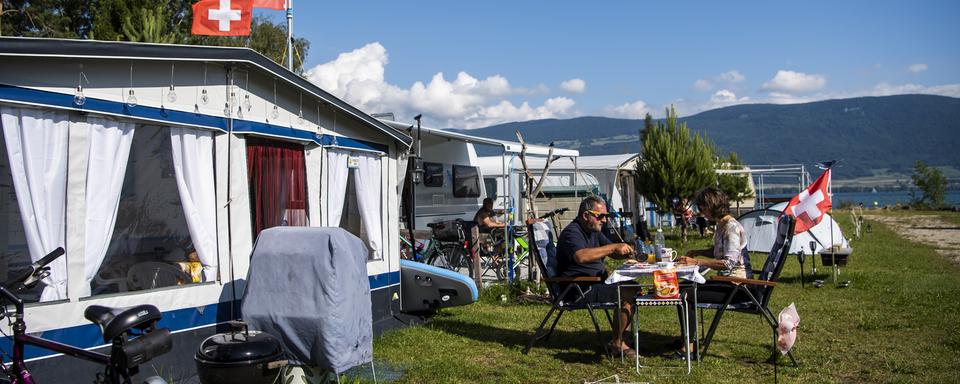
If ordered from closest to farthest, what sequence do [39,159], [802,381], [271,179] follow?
[39,159] → [802,381] → [271,179]

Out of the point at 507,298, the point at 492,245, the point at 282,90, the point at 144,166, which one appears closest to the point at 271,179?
the point at 282,90

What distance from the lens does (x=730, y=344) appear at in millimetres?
6406

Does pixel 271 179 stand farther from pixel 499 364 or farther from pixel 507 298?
pixel 507 298

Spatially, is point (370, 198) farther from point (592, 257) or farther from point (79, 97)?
point (79, 97)

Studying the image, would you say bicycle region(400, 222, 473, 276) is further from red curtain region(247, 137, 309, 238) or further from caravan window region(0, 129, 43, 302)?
caravan window region(0, 129, 43, 302)

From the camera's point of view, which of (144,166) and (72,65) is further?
(144,166)

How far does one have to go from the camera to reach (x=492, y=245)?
11.5 meters

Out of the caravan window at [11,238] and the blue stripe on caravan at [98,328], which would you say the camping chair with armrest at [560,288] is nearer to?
the blue stripe on caravan at [98,328]

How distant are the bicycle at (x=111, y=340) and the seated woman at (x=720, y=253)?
355 centimetres

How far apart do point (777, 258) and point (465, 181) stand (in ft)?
25.6

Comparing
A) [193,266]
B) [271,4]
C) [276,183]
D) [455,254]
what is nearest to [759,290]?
[276,183]

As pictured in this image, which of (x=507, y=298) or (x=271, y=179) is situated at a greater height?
(x=271, y=179)

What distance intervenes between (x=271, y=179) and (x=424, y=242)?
15.5 ft

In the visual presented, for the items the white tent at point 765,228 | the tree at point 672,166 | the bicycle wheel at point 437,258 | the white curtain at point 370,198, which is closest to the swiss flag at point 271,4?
the white curtain at point 370,198
